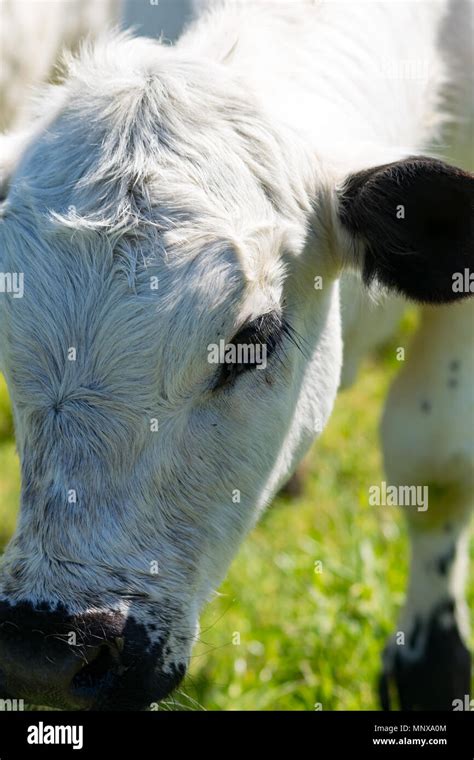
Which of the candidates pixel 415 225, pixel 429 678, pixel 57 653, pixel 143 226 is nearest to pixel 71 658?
pixel 57 653

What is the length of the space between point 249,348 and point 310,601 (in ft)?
9.22

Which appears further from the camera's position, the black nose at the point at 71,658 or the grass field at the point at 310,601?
the grass field at the point at 310,601

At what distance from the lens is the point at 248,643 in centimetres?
559

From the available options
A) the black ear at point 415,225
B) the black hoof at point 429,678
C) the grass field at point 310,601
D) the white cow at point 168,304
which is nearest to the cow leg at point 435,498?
the black hoof at point 429,678

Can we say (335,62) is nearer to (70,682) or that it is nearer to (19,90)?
(70,682)

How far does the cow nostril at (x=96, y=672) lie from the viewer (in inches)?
119

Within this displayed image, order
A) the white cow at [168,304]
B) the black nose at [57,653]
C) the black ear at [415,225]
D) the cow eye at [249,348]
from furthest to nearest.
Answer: the black ear at [415,225] < the cow eye at [249,348] < the white cow at [168,304] < the black nose at [57,653]

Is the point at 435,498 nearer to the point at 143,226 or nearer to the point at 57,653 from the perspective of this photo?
the point at 143,226

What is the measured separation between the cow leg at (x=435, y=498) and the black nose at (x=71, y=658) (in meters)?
2.36

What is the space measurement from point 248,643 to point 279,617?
1.01 feet

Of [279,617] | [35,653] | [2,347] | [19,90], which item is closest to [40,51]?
[19,90]

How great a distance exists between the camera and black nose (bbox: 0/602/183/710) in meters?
2.95

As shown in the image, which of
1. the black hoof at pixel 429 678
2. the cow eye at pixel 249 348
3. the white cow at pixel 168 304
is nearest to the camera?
the white cow at pixel 168 304

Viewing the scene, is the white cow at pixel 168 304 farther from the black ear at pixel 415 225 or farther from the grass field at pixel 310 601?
the grass field at pixel 310 601
